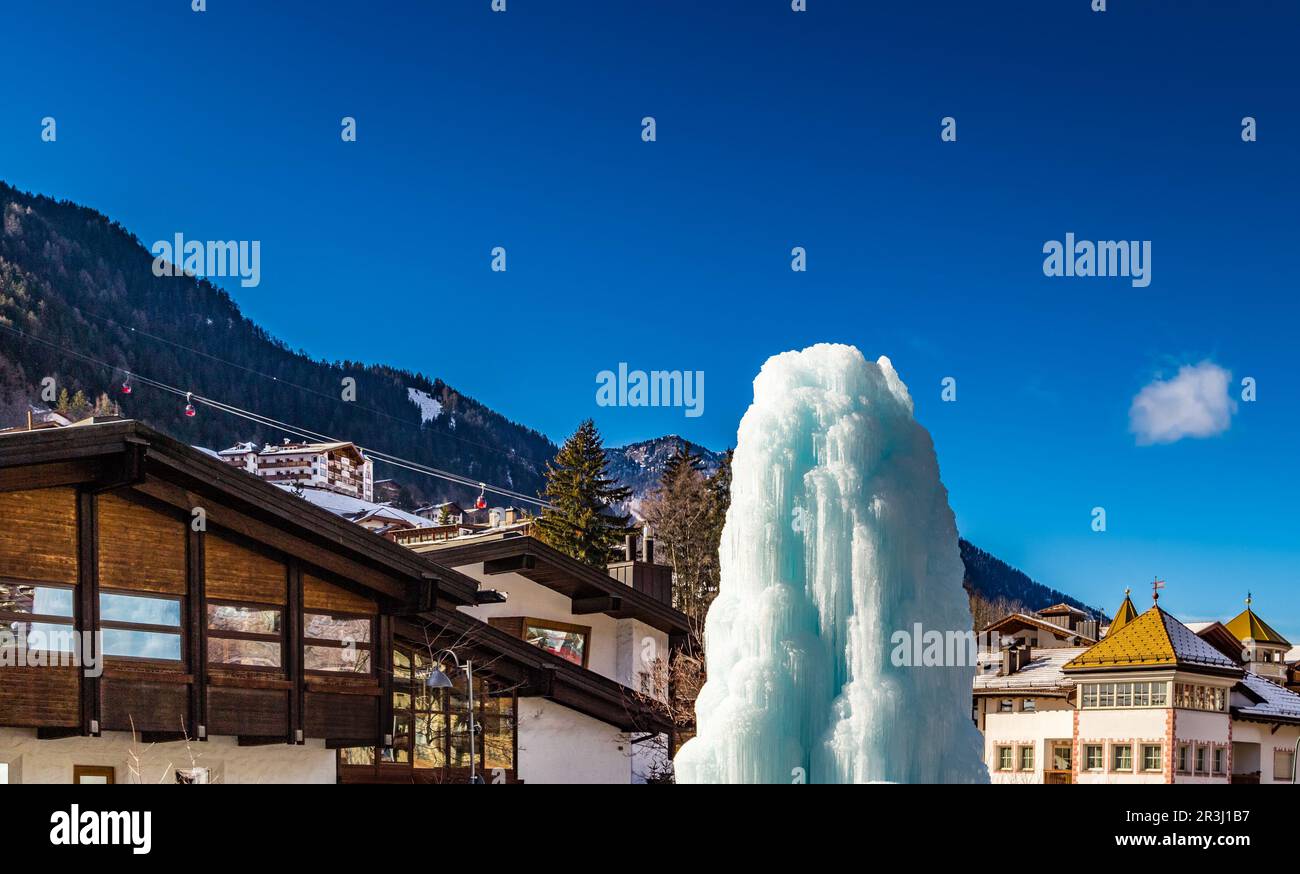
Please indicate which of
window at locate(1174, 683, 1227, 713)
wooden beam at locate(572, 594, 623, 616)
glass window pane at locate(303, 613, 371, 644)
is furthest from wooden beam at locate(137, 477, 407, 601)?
window at locate(1174, 683, 1227, 713)

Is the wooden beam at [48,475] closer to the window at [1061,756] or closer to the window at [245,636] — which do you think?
the window at [245,636]

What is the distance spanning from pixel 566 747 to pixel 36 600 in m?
13.6

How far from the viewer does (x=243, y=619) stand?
973 inches

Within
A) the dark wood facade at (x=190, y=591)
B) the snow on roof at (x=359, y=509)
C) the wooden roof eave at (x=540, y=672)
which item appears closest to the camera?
the dark wood facade at (x=190, y=591)

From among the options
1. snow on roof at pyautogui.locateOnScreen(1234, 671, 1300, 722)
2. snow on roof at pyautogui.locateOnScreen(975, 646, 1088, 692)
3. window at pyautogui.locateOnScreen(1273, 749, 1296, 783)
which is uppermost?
snow on roof at pyautogui.locateOnScreen(975, 646, 1088, 692)

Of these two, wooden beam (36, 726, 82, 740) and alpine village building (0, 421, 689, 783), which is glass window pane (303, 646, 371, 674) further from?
wooden beam (36, 726, 82, 740)

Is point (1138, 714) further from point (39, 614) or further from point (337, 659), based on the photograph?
point (39, 614)

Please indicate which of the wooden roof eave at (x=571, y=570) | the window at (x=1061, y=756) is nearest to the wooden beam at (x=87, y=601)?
the wooden roof eave at (x=571, y=570)

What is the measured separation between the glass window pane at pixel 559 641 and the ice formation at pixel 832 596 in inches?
740

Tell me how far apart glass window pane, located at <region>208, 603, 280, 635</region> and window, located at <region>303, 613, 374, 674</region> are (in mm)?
767

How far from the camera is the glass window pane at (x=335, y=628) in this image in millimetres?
25984

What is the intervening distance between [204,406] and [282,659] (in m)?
152

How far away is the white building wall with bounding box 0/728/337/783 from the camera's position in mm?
22141
